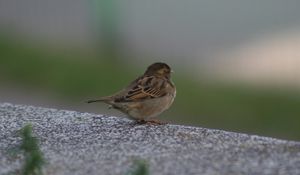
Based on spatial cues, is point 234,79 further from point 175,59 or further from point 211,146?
point 211,146

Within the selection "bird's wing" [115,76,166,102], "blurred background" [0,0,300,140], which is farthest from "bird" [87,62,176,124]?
"blurred background" [0,0,300,140]

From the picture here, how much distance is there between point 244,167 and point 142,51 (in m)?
8.61

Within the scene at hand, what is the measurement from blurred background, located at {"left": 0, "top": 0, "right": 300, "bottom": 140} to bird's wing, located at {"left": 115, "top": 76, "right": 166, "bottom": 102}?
3.39 meters

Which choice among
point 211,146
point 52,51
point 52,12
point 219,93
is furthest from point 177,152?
point 52,12

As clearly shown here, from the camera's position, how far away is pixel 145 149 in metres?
5.56

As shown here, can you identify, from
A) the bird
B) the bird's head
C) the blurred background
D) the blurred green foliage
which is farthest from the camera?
the blurred background

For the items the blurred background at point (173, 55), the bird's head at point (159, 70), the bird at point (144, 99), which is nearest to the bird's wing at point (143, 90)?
the bird at point (144, 99)

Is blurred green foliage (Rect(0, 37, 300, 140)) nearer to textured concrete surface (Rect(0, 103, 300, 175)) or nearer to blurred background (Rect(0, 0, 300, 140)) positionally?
blurred background (Rect(0, 0, 300, 140))

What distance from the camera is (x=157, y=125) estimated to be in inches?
254

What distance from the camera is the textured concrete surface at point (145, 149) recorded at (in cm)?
509

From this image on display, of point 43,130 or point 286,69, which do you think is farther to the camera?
point 286,69

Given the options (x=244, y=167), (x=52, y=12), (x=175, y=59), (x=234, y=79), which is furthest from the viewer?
(x=52, y=12)

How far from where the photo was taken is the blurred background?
432 inches

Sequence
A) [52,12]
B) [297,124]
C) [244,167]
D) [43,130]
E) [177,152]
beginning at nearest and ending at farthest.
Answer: [244,167] < [177,152] < [43,130] < [297,124] < [52,12]
